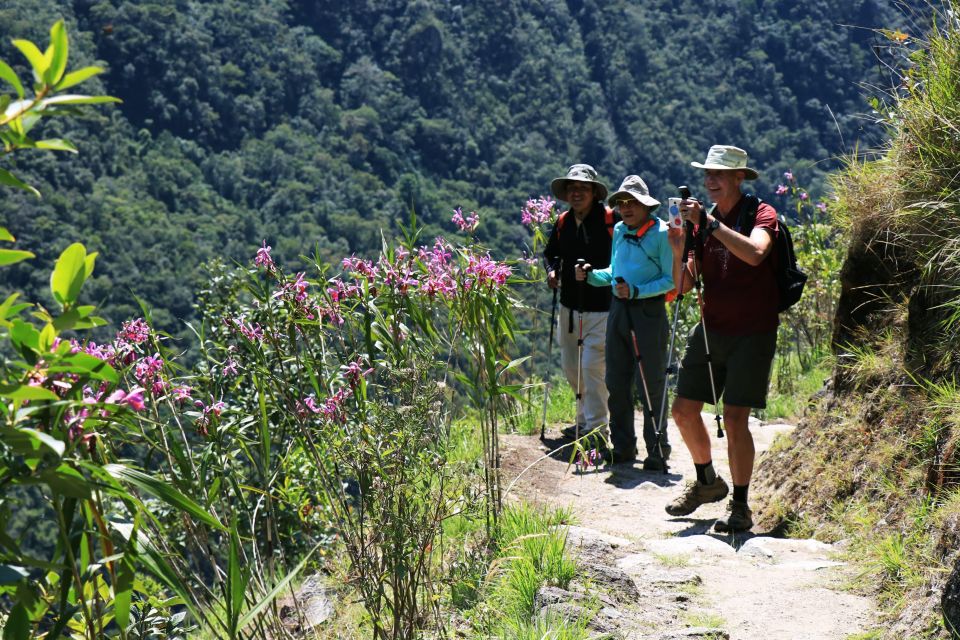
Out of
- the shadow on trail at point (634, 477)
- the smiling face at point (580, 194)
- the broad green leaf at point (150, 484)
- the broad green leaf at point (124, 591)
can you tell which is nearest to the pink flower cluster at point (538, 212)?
the smiling face at point (580, 194)

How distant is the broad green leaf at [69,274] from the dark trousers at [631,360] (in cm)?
501

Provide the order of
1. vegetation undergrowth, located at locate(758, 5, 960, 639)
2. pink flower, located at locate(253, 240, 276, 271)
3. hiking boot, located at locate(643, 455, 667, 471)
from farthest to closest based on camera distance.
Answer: hiking boot, located at locate(643, 455, 667, 471) → vegetation undergrowth, located at locate(758, 5, 960, 639) → pink flower, located at locate(253, 240, 276, 271)

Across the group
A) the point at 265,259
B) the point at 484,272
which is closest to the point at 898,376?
the point at 484,272

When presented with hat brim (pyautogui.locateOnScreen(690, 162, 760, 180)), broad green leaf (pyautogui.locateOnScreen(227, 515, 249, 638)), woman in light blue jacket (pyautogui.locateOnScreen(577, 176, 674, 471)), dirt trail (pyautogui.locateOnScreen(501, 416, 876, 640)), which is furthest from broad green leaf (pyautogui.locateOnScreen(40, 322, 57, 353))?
woman in light blue jacket (pyautogui.locateOnScreen(577, 176, 674, 471))

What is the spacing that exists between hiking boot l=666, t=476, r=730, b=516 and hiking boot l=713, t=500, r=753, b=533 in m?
0.30

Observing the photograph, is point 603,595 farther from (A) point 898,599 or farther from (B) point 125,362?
(B) point 125,362

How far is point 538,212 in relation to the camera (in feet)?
25.5

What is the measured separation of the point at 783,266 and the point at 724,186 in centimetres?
47

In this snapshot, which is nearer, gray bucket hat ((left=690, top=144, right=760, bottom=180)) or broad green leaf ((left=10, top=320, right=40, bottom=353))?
broad green leaf ((left=10, top=320, right=40, bottom=353))

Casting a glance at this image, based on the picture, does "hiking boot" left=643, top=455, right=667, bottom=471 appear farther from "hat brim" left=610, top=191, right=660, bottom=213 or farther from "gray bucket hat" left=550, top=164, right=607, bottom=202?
"gray bucket hat" left=550, top=164, right=607, bottom=202

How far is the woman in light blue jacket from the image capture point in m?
6.20

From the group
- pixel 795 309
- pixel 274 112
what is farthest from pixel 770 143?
pixel 795 309

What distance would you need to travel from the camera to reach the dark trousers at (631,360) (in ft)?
21.0

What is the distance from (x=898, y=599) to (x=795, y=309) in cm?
714
